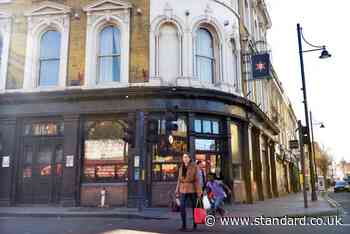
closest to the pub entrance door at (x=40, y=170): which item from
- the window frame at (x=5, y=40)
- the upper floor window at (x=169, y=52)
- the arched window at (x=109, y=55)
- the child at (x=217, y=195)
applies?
the window frame at (x=5, y=40)

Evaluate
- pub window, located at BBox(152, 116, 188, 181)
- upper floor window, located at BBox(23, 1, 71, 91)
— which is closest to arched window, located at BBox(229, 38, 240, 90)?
pub window, located at BBox(152, 116, 188, 181)

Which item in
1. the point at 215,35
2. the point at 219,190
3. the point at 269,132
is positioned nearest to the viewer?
the point at 219,190

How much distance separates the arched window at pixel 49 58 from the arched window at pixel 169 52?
16.3 ft

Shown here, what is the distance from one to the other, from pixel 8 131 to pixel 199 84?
892 centimetres

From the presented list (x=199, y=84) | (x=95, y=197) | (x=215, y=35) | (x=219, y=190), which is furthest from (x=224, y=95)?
(x=95, y=197)

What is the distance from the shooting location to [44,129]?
1728 cm

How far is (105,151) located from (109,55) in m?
4.52

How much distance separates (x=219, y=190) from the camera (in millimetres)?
13070

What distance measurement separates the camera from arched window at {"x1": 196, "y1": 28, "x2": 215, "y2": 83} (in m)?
17.9

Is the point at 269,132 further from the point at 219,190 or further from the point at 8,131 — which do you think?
the point at 8,131

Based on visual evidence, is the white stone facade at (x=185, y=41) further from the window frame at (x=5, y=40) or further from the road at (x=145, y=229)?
the road at (x=145, y=229)

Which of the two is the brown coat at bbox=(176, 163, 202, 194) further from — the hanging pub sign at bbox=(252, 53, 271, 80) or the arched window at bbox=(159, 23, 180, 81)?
the hanging pub sign at bbox=(252, 53, 271, 80)
